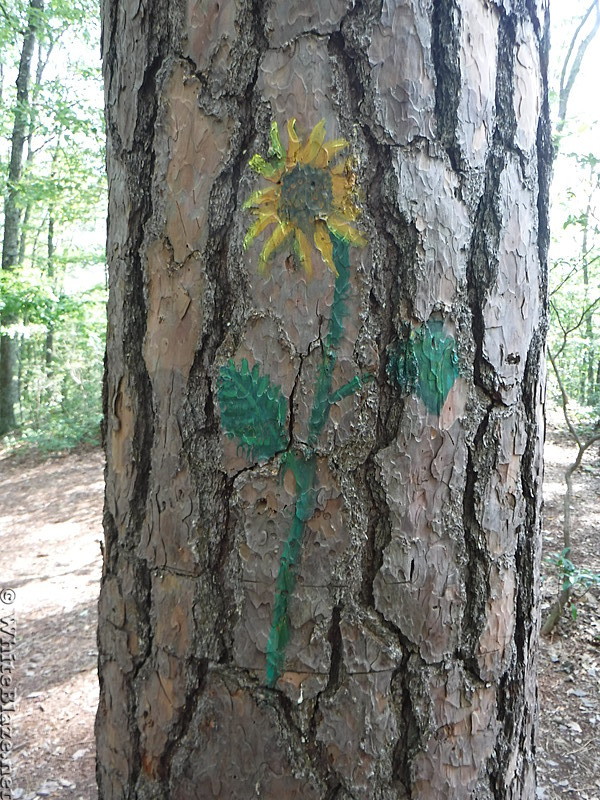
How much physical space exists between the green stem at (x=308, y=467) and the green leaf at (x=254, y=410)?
1.5 inches

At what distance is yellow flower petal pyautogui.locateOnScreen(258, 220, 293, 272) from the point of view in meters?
0.84

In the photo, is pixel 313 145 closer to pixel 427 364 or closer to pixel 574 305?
pixel 427 364

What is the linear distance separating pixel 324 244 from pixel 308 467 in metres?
0.33

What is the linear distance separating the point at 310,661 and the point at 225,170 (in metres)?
0.74

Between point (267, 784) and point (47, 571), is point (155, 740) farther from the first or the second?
point (47, 571)

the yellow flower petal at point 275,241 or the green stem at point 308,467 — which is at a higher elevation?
the yellow flower petal at point 275,241

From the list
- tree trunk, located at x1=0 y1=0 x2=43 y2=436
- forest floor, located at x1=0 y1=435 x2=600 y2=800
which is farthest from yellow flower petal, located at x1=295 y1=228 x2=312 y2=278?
tree trunk, located at x1=0 y1=0 x2=43 y2=436

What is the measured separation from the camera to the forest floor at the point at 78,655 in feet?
7.13

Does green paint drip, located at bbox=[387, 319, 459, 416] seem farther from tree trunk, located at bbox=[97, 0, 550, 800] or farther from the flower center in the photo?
the flower center

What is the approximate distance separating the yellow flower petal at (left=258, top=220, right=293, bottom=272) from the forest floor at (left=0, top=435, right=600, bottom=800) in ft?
6.68

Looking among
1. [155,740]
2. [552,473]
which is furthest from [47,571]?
[552,473]

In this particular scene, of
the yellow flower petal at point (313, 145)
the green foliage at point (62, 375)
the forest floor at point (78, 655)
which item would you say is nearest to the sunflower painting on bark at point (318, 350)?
the yellow flower petal at point (313, 145)

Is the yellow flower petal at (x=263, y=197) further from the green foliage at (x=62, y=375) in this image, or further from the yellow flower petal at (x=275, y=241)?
the green foliage at (x=62, y=375)

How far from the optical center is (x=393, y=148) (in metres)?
0.84
